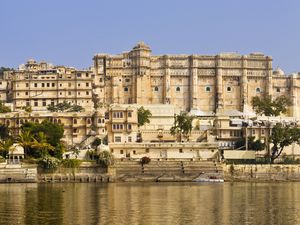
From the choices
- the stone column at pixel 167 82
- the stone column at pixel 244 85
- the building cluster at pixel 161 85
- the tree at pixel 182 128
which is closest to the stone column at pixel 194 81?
the building cluster at pixel 161 85

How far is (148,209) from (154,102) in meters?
73.1

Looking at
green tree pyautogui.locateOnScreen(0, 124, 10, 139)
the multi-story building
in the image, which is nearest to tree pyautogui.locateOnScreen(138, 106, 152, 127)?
the multi-story building

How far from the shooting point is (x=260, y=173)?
3194 inches

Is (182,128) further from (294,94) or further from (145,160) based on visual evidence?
(294,94)

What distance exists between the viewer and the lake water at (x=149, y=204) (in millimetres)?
43688

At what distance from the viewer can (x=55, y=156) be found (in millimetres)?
79438

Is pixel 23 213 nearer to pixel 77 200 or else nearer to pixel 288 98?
pixel 77 200

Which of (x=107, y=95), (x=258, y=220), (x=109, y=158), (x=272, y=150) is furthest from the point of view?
(x=107, y=95)

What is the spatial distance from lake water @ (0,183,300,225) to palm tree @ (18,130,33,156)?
359 inches

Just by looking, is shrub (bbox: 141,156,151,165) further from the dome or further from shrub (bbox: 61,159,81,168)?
the dome

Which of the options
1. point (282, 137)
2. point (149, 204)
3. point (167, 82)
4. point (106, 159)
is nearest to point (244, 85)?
point (167, 82)

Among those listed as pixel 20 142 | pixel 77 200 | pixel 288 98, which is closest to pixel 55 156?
pixel 20 142

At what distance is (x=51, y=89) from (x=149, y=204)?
6255 centimetres

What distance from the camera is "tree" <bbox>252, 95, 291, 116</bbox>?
112 m
